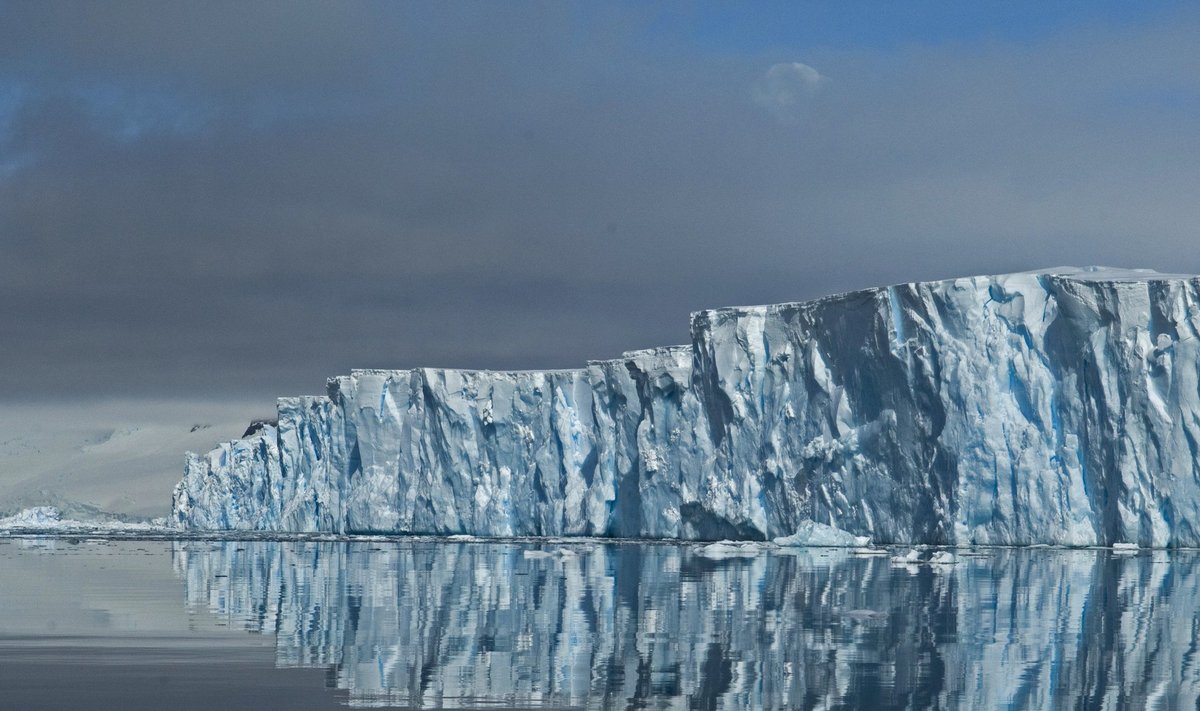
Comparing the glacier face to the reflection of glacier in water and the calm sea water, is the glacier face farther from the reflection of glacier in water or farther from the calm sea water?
the calm sea water

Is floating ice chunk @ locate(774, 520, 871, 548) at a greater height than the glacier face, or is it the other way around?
the glacier face

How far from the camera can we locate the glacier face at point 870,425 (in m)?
27.9

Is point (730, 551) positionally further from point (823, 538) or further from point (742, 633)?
point (742, 633)

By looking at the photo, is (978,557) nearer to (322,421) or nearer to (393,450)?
(393,450)

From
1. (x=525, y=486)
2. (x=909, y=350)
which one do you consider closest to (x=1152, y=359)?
(x=909, y=350)

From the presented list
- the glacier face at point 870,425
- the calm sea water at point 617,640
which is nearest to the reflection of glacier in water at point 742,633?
the calm sea water at point 617,640

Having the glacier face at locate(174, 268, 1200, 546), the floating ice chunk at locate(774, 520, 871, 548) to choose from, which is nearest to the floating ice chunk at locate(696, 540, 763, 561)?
the floating ice chunk at locate(774, 520, 871, 548)

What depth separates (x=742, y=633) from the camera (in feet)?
39.2

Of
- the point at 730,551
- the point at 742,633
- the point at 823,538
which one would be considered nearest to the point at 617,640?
the point at 742,633

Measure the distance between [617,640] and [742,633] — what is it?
1.08 metres

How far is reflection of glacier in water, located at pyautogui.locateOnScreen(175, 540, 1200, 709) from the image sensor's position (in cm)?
865

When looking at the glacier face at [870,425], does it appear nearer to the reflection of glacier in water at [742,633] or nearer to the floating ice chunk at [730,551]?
the floating ice chunk at [730,551]

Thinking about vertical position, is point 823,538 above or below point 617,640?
above

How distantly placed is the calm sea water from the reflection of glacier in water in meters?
0.03
